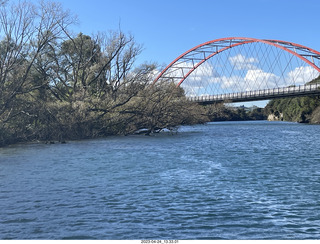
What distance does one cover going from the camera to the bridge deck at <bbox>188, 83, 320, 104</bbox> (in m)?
73.9

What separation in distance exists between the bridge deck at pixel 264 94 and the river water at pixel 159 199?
4945 centimetres

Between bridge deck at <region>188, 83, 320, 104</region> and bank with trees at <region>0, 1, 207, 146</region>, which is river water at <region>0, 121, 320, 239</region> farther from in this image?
bridge deck at <region>188, 83, 320, 104</region>

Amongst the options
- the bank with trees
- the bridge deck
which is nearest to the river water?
the bank with trees

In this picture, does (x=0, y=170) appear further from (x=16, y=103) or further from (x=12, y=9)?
(x=12, y=9)

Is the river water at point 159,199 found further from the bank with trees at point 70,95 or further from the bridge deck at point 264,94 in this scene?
the bridge deck at point 264,94

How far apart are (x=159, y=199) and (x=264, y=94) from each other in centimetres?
7134

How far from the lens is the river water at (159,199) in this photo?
9.24 meters

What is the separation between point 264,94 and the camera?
80.2m

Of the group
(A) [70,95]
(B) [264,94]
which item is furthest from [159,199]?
(B) [264,94]

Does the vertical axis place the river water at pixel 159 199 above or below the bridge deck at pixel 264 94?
below

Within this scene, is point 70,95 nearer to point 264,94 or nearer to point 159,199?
point 159,199

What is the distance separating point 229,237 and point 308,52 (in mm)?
73503

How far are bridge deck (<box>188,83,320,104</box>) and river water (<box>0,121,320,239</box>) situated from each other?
4945 cm

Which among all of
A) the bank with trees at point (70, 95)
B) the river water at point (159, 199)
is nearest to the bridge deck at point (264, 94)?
the bank with trees at point (70, 95)
